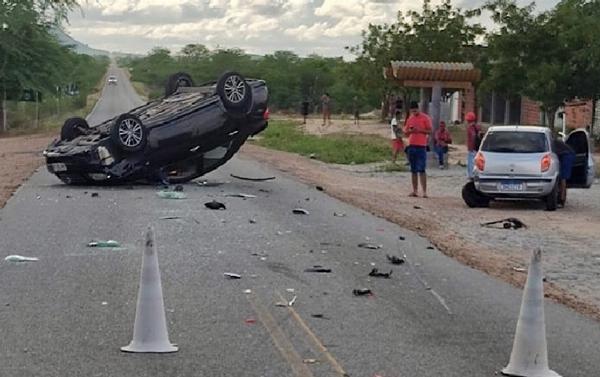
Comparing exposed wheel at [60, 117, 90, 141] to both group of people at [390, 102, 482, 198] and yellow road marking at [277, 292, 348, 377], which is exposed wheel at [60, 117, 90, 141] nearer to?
group of people at [390, 102, 482, 198]

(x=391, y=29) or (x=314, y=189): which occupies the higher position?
(x=391, y=29)

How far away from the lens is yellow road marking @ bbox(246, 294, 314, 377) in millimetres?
7973

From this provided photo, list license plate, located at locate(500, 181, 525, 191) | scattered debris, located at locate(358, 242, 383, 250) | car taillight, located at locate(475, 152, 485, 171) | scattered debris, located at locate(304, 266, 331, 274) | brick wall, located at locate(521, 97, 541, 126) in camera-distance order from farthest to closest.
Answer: brick wall, located at locate(521, 97, 541, 126)
car taillight, located at locate(475, 152, 485, 171)
license plate, located at locate(500, 181, 525, 191)
scattered debris, located at locate(358, 242, 383, 250)
scattered debris, located at locate(304, 266, 331, 274)

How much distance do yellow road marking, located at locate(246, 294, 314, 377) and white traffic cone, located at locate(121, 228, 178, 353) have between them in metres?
0.81

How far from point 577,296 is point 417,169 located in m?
11.5

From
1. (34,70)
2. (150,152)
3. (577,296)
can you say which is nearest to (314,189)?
(150,152)

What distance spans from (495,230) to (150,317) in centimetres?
1083

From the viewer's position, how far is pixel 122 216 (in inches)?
698

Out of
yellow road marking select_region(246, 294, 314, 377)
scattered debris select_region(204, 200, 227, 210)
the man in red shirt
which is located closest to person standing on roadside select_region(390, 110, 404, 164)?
the man in red shirt

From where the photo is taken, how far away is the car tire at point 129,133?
2173cm

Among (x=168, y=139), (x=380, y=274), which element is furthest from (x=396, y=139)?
(x=380, y=274)

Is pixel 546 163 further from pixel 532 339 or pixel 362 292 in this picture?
pixel 532 339

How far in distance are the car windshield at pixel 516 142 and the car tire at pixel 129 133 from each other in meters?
6.60

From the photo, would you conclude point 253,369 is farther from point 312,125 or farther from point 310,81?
point 310,81
